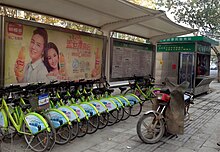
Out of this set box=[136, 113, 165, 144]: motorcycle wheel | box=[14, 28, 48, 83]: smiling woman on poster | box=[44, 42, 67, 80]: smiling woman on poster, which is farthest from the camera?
box=[44, 42, 67, 80]: smiling woman on poster

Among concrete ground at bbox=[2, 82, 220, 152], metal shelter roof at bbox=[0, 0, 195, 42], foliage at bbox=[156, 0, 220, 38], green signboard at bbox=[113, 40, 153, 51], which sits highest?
foliage at bbox=[156, 0, 220, 38]

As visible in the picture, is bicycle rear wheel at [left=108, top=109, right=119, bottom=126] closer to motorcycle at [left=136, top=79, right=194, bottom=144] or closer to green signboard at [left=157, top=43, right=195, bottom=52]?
motorcycle at [left=136, top=79, right=194, bottom=144]

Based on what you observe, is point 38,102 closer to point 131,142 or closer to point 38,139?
point 38,139

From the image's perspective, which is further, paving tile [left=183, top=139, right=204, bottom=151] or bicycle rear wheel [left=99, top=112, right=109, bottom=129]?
bicycle rear wheel [left=99, top=112, right=109, bottom=129]

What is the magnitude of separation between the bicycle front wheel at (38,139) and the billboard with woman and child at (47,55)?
1093 mm

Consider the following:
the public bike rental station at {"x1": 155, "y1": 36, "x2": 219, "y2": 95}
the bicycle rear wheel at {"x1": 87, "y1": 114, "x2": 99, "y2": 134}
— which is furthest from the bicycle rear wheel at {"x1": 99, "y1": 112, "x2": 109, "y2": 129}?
the public bike rental station at {"x1": 155, "y1": 36, "x2": 219, "y2": 95}

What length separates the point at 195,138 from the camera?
14.4 ft

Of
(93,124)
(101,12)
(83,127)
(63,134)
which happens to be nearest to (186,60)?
(101,12)

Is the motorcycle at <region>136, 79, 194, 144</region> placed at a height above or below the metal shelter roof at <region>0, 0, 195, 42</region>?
below

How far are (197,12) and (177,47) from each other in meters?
7.36

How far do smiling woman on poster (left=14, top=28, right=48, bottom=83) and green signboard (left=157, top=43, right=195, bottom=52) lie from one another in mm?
5998

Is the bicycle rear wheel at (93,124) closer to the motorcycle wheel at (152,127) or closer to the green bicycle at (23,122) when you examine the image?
Answer: the motorcycle wheel at (152,127)

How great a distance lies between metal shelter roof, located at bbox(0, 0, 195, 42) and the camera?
15.2ft

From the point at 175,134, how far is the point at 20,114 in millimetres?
2572
